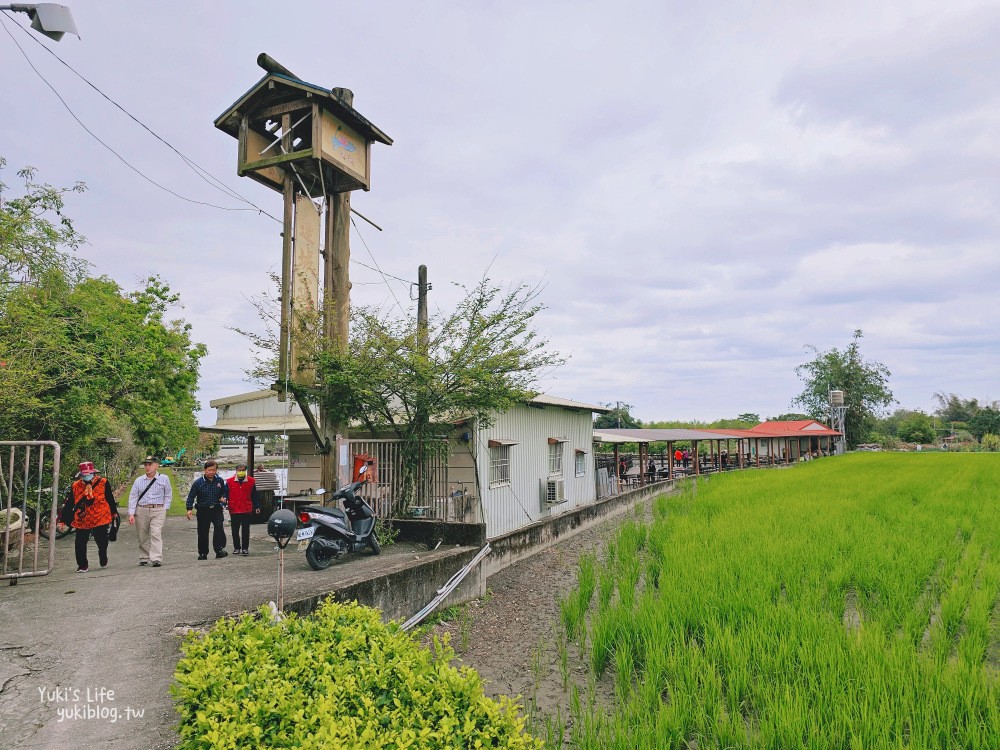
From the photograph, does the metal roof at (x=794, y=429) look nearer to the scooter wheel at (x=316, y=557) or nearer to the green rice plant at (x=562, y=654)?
the green rice plant at (x=562, y=654)

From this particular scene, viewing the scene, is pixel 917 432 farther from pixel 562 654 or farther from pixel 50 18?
pixel 50 18

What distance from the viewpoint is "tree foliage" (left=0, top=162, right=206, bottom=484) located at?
8.45m

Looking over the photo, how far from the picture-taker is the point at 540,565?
10039mm

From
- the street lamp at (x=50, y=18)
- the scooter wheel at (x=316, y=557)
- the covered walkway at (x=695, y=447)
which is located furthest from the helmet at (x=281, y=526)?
the covered walkway at (x=695, y=447)

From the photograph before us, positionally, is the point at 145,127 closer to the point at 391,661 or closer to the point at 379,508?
the point at 379,508

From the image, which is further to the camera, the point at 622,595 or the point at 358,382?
the point at 358,382

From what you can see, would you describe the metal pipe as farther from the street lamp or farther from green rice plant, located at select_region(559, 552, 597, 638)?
green rice plant, located at select_region(559, 552, 597, 638)

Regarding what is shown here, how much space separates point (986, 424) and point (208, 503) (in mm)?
89343

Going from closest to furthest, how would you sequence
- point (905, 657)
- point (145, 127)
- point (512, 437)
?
point (905, 657)
point (145, 127)
point (512, 437)

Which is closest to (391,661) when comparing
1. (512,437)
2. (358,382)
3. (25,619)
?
(25,619)

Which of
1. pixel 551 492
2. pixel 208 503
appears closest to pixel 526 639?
pixel 208 503

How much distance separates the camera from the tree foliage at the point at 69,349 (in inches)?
332

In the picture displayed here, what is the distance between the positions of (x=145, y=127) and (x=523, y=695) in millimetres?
8619

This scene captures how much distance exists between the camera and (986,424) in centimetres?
7094
